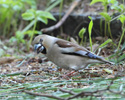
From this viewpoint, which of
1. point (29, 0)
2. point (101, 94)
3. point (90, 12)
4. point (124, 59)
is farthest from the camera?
point (29, 0)

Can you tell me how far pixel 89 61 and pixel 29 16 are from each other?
2643 millimetres

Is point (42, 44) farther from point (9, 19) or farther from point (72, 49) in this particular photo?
point (9, 19)

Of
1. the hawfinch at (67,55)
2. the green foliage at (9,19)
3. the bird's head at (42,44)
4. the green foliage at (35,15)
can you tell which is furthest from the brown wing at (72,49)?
the green foliage at (9,19)

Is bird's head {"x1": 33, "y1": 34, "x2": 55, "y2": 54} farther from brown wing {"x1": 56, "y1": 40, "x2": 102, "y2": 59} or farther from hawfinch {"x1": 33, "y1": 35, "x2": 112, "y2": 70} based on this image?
brown wing {"x1": 56, "y1": 40, "x2": 102, "y2": 59}

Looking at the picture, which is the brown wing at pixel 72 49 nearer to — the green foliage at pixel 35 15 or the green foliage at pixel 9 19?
the green foliage at pixel 35 15

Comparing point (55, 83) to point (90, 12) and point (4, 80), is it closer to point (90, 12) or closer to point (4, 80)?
point (4, 80)

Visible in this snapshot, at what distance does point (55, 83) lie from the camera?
3.22m

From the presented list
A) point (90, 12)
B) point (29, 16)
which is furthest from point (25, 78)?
point (90, 12)

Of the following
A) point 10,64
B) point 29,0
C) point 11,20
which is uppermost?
point 29,0

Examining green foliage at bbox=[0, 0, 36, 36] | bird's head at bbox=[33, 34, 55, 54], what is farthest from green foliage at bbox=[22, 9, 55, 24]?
green foliage at bbox=[0, 0, 36, 36]

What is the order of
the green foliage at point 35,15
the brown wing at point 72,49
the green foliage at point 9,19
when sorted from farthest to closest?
1. the green foliage at point 9,19
2. the green foliage at point 35,15
3. the brown wing at point 72,49

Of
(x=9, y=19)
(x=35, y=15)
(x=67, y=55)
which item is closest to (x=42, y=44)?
(x=67, y=55)

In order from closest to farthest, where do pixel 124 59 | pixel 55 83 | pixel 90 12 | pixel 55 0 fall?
1. pixel 55 83
2. pixel 124 59
3. pixel 90 12
4. pixel 55 0

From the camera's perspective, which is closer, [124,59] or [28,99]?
[28,99]
